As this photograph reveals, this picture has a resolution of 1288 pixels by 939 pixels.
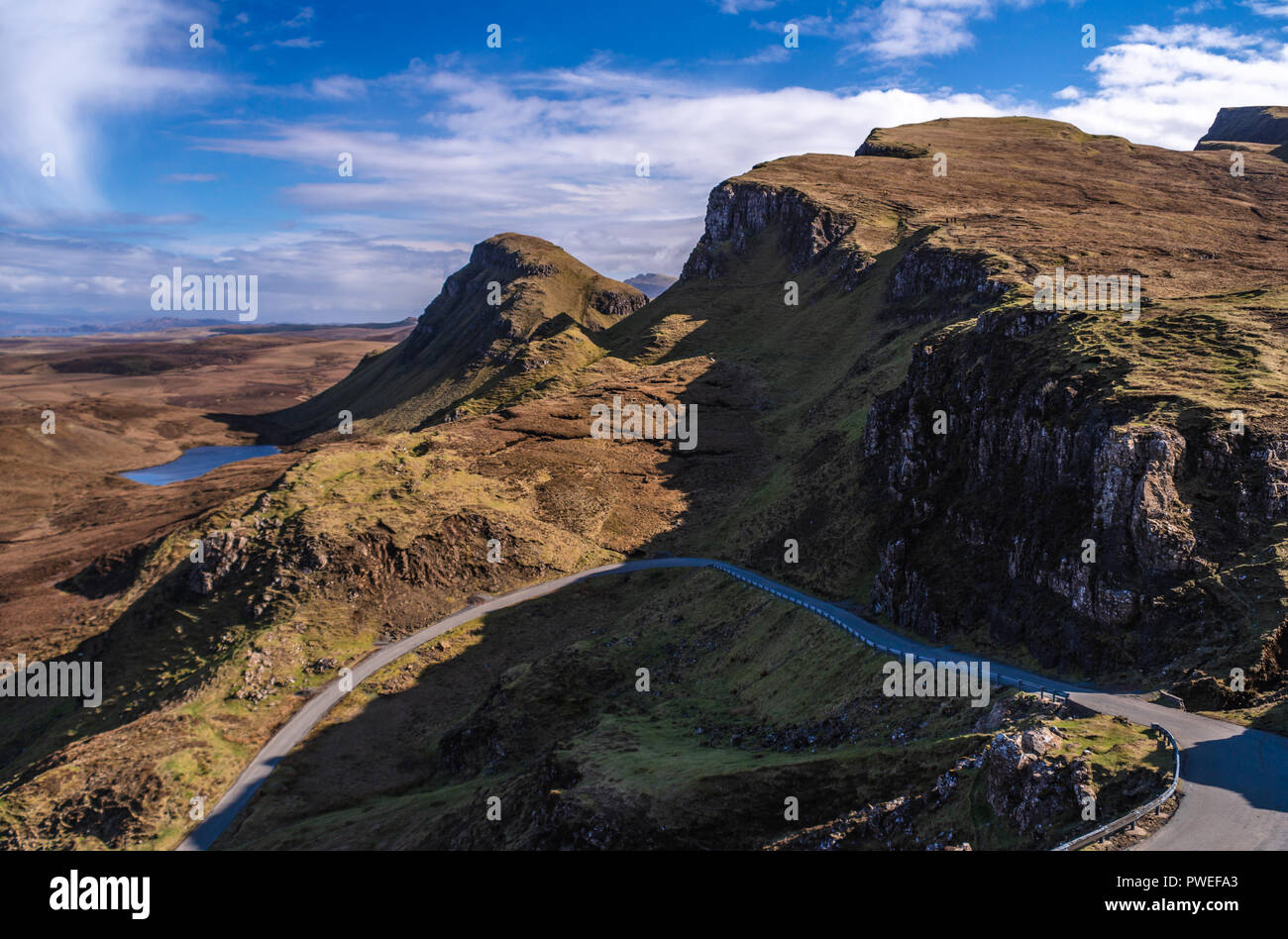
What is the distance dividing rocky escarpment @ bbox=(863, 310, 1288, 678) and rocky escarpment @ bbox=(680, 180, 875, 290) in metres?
85.3

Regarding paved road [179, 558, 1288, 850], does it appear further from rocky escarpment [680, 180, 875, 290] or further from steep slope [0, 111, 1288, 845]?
rocky escarpment [680, 180, 875, 290]

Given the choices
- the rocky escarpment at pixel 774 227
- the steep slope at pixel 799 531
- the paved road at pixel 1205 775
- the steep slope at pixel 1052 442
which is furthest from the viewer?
the rocky escarpment at pixel 774 227

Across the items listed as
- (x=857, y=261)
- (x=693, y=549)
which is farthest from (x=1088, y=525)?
(x=857, y=261)

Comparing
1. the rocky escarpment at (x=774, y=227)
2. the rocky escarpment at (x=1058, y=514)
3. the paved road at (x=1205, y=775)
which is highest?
the rocky escarpment at (x=774, y=227)

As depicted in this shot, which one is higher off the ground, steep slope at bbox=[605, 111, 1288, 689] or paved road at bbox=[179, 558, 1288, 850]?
steep slope at bbox=[605, 111, 1288, 689]

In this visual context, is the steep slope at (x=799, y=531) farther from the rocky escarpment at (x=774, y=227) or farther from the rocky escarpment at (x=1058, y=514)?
the rocky escarpment at (x=774, y=227)

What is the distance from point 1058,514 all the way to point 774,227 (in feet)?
452

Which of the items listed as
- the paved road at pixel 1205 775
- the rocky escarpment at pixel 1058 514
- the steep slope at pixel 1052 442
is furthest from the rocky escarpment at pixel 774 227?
the paved road at pixel 1205 775

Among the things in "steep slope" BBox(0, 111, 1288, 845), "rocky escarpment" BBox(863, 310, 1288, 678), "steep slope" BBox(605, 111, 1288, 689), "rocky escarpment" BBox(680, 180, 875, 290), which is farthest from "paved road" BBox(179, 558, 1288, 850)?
"rocky escarpment" BBox(680, 180, 875, 290)

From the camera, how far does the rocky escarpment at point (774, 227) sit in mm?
155500

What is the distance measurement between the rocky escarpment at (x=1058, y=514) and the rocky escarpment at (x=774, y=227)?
280 feet

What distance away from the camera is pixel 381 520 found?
8794 cm

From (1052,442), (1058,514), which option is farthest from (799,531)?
(1058,514)

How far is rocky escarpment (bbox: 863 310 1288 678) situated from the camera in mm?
40469
